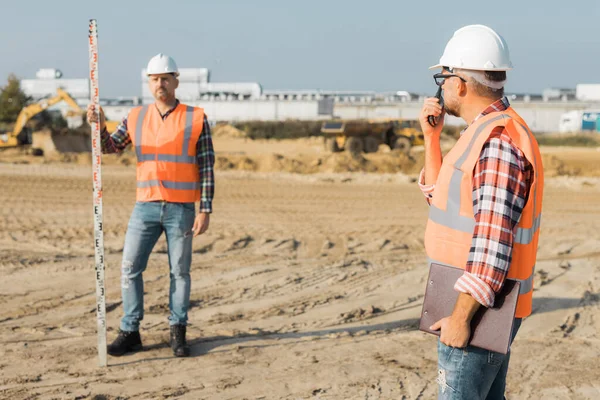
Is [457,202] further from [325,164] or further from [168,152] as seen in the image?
[325,164]

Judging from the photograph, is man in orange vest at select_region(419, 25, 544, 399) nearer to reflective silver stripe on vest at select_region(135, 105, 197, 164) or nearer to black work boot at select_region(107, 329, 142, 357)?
reflective silver stripe on vest at select_region(135, 105, 197, 164)

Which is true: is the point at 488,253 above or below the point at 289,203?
above

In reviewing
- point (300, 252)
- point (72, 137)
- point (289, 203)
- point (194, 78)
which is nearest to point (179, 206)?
point (300, 252)

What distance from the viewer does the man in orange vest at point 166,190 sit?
506 centimetres

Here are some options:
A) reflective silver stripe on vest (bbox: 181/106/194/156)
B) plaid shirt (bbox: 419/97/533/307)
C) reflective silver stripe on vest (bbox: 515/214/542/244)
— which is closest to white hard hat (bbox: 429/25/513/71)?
plaid shirt (bbox: 419/97/533/307)

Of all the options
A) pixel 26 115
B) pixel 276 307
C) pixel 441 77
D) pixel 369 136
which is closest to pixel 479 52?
pixel 441 77

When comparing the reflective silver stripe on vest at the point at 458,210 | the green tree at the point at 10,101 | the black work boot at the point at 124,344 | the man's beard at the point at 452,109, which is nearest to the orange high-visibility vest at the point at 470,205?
the reflective silver stripe on vest at the point at 458,210

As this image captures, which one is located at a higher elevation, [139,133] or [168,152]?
[139,133]

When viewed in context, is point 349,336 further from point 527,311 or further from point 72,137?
point 72,137

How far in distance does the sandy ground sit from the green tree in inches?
1168

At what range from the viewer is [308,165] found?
20.9 m

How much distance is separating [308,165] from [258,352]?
15676 mm

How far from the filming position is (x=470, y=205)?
2479 mm

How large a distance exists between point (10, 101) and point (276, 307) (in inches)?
1536
